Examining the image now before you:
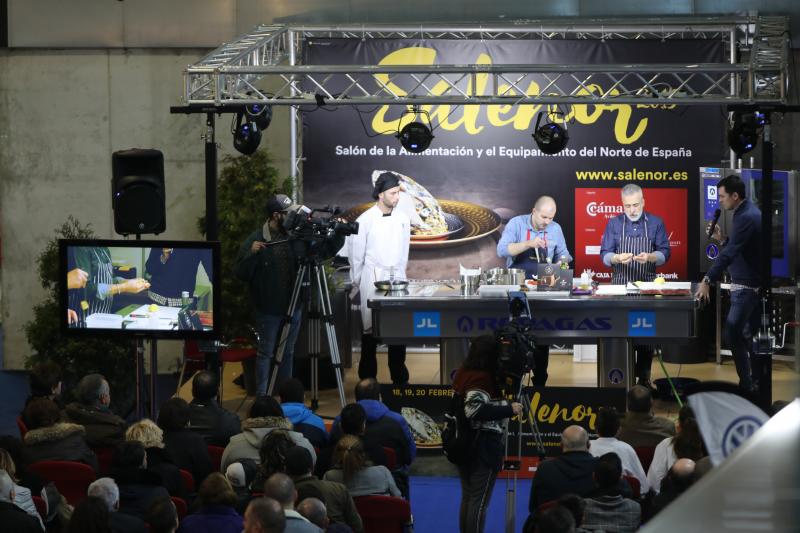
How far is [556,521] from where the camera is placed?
3619mm

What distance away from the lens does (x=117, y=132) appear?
11109 mm

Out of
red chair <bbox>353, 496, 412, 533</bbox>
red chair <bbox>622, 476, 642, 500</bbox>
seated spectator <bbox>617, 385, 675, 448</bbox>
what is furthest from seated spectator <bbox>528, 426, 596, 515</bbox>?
seated spectator <bbox>617, 385, 675, 448</bbox>

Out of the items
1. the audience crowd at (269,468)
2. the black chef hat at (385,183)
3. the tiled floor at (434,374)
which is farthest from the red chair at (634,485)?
the black chef hat at (385,183)

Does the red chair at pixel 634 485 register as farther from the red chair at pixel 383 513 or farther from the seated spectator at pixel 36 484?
the seated spectator at pixel 36 484

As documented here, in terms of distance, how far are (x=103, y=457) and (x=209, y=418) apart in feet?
1.98

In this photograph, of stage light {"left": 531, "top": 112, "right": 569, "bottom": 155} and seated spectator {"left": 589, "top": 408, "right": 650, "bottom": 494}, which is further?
stage light {"left": 531, "top": 112, "right": 569, "bottom": 155}

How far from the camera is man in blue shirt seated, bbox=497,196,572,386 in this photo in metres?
9.38

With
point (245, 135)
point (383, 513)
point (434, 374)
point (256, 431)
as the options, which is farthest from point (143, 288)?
point (434, 374)

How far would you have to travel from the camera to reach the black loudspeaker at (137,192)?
7.72 meters

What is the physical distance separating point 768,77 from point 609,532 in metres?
4.63

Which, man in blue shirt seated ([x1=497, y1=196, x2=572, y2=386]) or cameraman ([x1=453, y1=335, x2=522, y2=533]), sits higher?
man in blue shirt seated ([x1=497, y1=196, x2=572, y2=386])

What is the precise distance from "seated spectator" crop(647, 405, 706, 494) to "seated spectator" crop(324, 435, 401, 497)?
4.33ft

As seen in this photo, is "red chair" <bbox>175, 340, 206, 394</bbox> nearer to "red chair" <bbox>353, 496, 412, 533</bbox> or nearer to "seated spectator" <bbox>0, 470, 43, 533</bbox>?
"red chair" <bbox>353, 496, 412, 533</bbox>

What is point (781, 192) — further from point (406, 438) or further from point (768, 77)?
point (406, 438)
